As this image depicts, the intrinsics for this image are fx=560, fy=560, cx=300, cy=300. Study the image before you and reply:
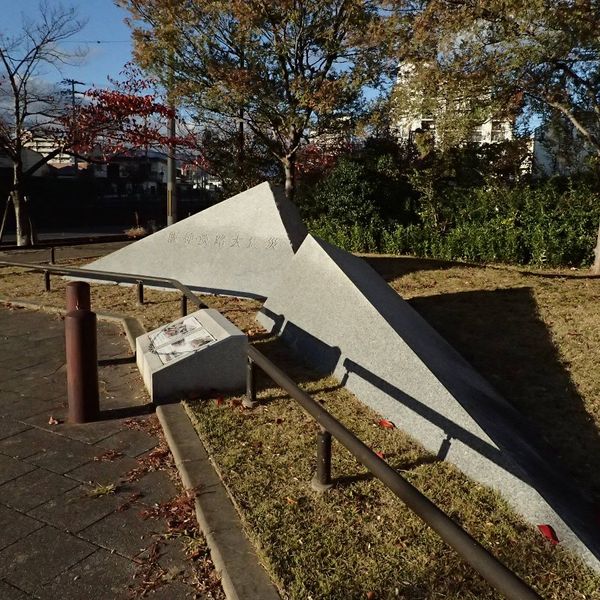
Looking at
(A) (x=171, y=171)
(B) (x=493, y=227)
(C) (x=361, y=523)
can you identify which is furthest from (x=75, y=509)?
(A) (x=171, y=171)

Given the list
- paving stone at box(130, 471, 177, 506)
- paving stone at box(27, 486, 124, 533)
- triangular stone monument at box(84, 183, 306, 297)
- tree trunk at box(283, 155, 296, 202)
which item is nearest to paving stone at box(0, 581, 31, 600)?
paving stone at box(27, 486, 124, 533)

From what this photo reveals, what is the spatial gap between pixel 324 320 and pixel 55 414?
7.93ft

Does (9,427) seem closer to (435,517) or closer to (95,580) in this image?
(95,580)

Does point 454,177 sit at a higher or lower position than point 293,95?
lower

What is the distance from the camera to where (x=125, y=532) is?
114 inches

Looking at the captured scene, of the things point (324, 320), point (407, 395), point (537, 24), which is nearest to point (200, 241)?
point (324, 320)

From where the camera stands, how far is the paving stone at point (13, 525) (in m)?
2.84

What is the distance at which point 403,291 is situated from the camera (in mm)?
8500

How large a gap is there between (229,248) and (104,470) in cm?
531

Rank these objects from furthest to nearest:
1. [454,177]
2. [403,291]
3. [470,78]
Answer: [454,177] → [470,78] → [403,291]

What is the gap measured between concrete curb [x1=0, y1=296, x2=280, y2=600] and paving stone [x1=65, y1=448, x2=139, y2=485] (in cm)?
30

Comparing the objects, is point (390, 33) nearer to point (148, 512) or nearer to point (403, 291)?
point (403, 291)

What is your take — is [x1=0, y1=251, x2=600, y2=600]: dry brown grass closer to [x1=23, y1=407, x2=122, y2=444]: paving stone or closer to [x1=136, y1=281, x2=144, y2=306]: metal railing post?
[x1=136, y1=281, x2=144, y2=306]: metal railing post

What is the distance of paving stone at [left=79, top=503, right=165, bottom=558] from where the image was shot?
9.12ft
